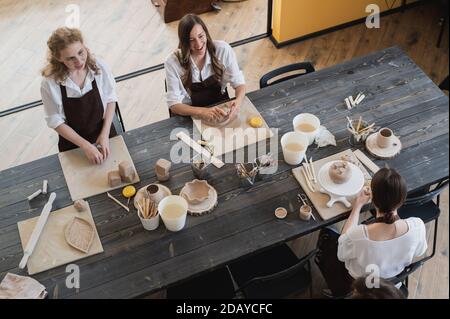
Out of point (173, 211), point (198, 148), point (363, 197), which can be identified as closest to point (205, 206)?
point (173, 211)

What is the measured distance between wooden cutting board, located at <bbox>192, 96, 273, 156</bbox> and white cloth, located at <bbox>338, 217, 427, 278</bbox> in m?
0.76

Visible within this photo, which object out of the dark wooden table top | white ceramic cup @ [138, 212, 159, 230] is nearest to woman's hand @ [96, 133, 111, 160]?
the dark wooden table top

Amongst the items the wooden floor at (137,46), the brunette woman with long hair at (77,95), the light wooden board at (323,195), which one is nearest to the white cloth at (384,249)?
the light wooden board at (323,195)

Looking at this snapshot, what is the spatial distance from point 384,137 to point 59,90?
1.75 m

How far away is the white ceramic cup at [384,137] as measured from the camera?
2602mm

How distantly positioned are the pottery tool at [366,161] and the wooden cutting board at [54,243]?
1.38 m

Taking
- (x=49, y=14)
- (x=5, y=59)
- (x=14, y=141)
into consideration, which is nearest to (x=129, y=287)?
(x=14, y=141)

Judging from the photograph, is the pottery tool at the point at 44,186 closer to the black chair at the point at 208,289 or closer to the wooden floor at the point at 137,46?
the black chair at the point at 208,289

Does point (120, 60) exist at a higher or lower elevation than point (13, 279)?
lower

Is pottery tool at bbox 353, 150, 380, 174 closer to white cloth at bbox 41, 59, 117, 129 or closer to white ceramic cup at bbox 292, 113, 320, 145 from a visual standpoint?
white ceramic cup at bbox 292, 113, 320, 145

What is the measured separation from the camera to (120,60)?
15.0 ft
